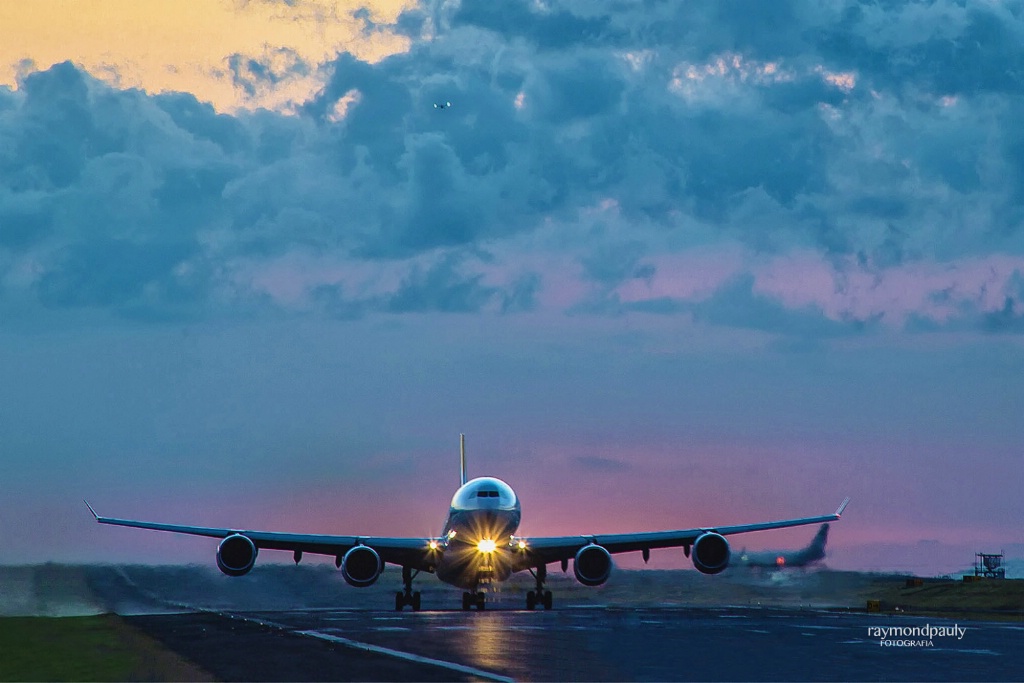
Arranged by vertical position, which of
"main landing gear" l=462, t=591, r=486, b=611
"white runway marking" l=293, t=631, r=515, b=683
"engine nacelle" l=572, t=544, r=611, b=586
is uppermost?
"engine nacelle" l=572, t=544, r=611, b=586

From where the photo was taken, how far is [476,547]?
5569 cm

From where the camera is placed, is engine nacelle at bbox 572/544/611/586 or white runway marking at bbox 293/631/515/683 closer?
white runway marking at bbox 293/631/515/683

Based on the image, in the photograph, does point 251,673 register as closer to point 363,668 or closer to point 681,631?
point 363,668

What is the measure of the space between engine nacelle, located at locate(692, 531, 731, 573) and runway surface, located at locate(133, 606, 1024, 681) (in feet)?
46.6

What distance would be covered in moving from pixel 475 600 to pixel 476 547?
12.8 ft

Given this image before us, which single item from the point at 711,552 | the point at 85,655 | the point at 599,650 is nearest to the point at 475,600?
the point at 711,552

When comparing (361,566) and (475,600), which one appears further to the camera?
(475,600)

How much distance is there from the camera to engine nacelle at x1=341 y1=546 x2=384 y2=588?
2222 inches

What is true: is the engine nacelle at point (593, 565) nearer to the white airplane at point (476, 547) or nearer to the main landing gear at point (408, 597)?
the white airplane at point (476, 547)

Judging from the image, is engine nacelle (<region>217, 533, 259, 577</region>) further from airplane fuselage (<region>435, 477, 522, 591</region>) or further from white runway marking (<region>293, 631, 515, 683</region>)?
white runway marking (<region>293, 631, 515, 683</region>)

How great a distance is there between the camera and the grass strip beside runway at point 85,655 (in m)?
23.5

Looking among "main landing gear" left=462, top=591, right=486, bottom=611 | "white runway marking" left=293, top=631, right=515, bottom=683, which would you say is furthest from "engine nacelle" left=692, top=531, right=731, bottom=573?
"white runway marking" left=293, top=631, right=515, bottom=683

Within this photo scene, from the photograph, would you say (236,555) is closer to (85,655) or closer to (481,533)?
(481,533)

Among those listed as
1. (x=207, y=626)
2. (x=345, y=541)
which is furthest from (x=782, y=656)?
(x=345, y=541)
